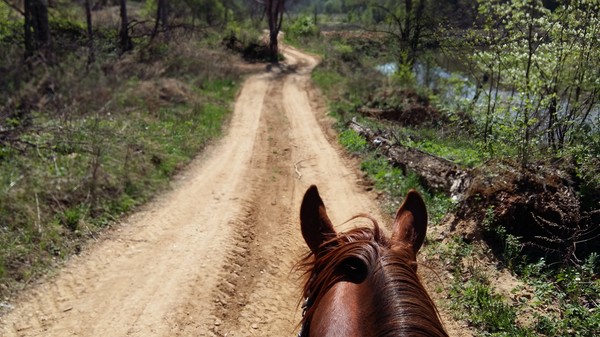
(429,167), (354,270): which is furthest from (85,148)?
(354,270)

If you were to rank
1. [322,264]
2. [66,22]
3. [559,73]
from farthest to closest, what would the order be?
[66,22], [559,73], [322,264]

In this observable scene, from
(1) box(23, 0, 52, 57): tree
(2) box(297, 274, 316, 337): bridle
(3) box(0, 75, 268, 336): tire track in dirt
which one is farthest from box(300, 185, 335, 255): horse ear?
(1) box(23, 0, 52, 57): tree

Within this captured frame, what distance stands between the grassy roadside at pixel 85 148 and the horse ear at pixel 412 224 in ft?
14.9

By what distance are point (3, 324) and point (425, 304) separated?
14.9ft

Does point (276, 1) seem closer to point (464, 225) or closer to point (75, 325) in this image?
point (464, 225)

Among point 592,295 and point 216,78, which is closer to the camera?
point 592,295

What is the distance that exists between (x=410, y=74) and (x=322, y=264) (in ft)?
54.7

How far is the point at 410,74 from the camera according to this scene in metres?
17.7

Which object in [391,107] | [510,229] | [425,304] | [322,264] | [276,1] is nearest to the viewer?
[425,304]

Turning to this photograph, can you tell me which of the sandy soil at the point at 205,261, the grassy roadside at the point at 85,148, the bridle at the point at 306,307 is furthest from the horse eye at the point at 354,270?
the grassy roadside at the point at 85,148

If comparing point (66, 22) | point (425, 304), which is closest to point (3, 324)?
point (425, 304)

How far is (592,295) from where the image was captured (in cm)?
445

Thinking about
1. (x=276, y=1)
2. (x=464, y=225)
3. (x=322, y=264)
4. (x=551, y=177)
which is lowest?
(x=464, y=225)

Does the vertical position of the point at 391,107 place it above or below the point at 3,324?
above
